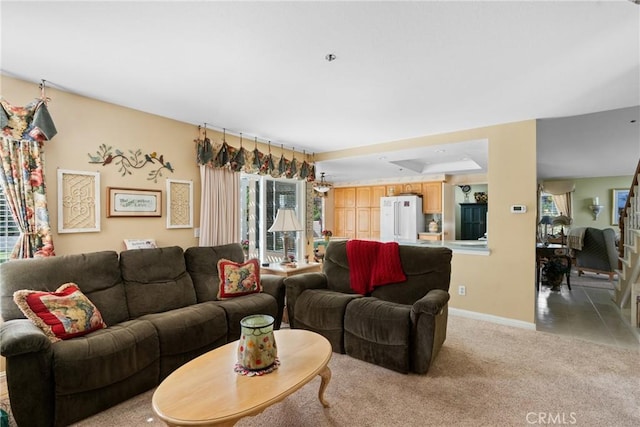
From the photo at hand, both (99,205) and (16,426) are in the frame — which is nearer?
(16,426)

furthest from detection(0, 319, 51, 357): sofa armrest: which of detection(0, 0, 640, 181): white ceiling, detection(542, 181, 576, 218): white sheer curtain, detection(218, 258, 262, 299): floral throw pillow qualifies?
detection(542, 181, 576, 218): white sheer curtain

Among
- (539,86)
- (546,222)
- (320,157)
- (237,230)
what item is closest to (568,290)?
(546,222)

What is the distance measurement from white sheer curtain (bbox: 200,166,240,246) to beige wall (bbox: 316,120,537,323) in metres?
3.06

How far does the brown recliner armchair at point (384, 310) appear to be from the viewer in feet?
8.31

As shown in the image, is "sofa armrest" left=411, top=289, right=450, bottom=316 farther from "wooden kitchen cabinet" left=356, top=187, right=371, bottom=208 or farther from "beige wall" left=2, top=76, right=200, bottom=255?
"wooden kitchen cabinet" left=356, top=187, right=371, bottom=208

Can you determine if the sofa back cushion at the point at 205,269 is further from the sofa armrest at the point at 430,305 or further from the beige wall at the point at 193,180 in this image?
the sofa armrest at the point at 430,305

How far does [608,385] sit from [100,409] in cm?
367

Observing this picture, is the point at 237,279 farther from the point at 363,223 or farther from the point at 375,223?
the point at 363,223

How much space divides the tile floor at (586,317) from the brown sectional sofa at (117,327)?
3.32 m

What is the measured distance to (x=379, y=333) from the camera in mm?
2646

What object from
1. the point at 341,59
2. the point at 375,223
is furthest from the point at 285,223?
the point at 375,223

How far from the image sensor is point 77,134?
2924mm

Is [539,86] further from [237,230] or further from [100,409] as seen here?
[100,409]

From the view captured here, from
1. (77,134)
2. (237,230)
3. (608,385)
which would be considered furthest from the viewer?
(237,230)
